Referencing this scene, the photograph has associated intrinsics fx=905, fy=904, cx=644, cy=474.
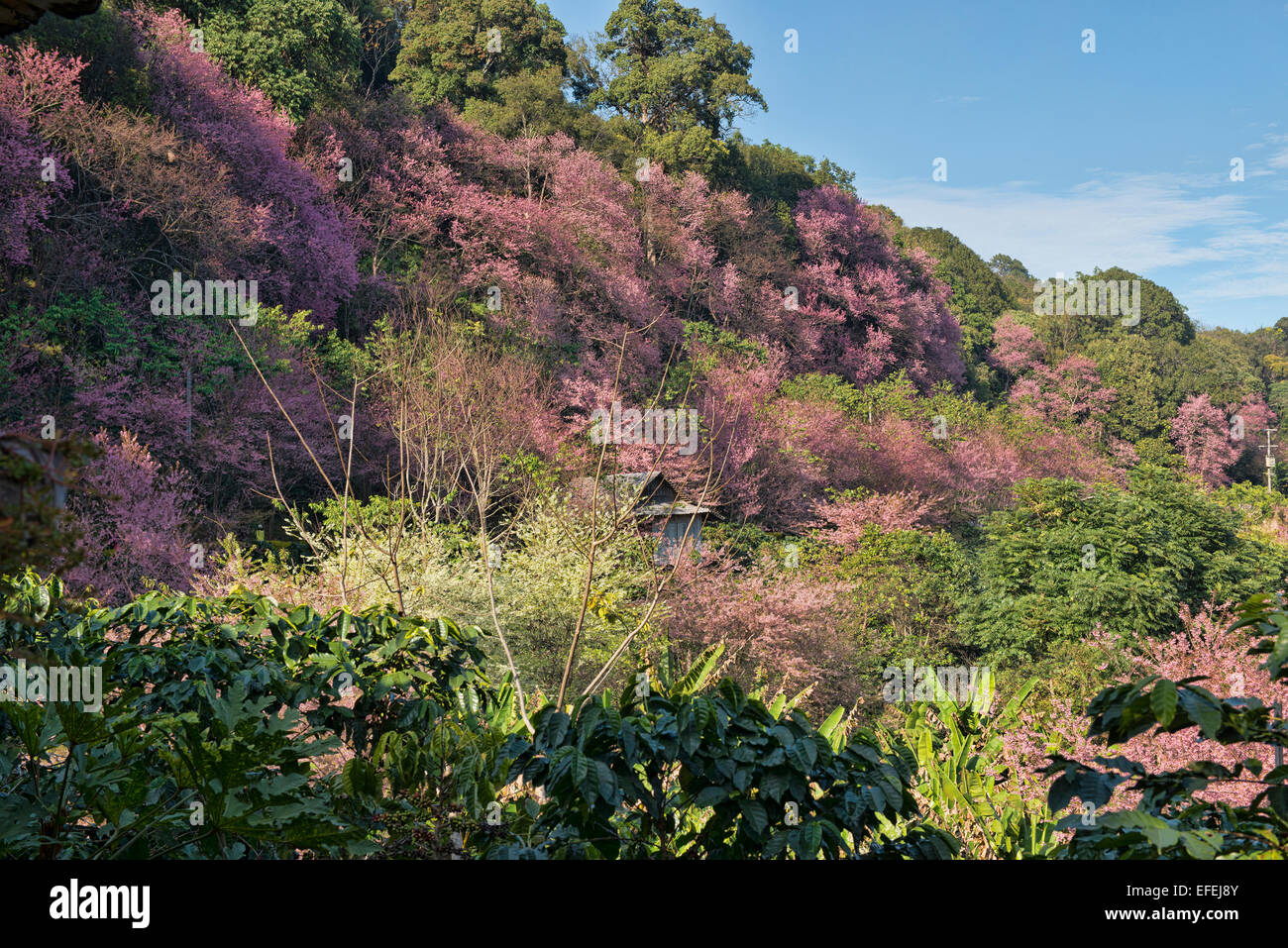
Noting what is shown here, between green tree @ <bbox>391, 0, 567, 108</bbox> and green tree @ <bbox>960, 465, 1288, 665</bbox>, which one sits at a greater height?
green tree @ <bbox>391, 0, 567, 108</bbox>

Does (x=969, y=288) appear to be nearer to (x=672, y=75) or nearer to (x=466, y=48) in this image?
(x=672, y=75)

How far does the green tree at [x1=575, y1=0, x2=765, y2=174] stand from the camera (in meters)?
21.3

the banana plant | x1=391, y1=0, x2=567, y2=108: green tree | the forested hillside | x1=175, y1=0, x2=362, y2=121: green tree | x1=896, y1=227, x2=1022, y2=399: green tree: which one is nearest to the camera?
the forested hillside

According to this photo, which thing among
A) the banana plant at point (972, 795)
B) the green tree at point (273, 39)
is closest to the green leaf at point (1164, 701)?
the banana plant at point (972, 795)

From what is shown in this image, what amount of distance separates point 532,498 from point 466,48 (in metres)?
13.4

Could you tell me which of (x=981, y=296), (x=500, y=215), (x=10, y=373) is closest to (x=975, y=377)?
(x=981, y=296)

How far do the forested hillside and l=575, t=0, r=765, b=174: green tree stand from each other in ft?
0.39

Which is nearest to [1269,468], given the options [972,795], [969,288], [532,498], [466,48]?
[969,288]

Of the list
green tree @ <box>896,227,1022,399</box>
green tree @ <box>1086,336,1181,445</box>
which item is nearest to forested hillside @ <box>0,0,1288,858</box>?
green tree @ <box>1086,336,1181,445</box>

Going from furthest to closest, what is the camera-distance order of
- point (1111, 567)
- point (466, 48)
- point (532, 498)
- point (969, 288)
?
point (969, 288), point (466, 48), point (532, 498), point (1111, 567)

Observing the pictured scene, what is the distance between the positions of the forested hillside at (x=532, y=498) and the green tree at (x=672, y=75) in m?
0.12

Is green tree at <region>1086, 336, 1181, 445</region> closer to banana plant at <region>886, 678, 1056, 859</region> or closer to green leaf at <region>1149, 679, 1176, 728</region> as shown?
banana plant at <region>886, 678, 1056, 859</region>

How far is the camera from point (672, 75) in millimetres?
21219
